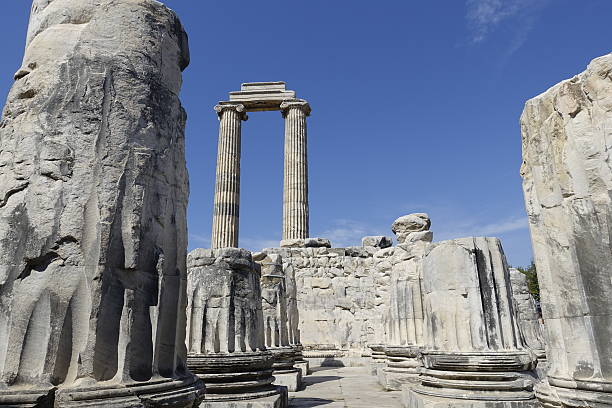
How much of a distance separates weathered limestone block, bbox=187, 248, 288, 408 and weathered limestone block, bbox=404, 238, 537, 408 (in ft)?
6.38

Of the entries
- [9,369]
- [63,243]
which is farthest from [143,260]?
[9,369]

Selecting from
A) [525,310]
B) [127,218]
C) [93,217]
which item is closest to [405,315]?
[525,310]

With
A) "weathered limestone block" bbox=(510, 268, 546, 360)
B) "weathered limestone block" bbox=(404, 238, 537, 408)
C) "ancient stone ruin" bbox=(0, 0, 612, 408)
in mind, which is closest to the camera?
"ancient stone ruin" bbox=(0, 0, 612, 408)

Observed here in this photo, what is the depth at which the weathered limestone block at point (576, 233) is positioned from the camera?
2084 millimetres

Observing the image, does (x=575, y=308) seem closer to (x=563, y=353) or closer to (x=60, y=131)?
(x=563, y=353)

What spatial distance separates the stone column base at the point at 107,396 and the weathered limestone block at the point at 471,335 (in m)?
3.23

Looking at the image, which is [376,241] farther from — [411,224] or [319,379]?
[319,379]

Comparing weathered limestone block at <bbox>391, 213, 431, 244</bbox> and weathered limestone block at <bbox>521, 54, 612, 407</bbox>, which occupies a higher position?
weathered limestone block at <bbox>391, 213, 431, 244</bbox>

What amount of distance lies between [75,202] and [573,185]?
2758mm

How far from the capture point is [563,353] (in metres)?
2.33

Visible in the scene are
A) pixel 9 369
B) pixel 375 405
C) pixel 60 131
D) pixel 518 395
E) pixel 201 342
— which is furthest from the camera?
pixel 375 405

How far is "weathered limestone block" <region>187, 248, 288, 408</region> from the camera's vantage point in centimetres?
498

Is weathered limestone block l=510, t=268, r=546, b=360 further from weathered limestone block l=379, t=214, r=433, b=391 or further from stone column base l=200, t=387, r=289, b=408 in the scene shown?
stone column base l=200, t=387, r=289, b=408

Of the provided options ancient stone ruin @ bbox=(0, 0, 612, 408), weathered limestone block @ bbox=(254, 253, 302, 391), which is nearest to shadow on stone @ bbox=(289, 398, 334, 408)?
weathered limestone block @ bbox=(254, 253, 302, 391)
